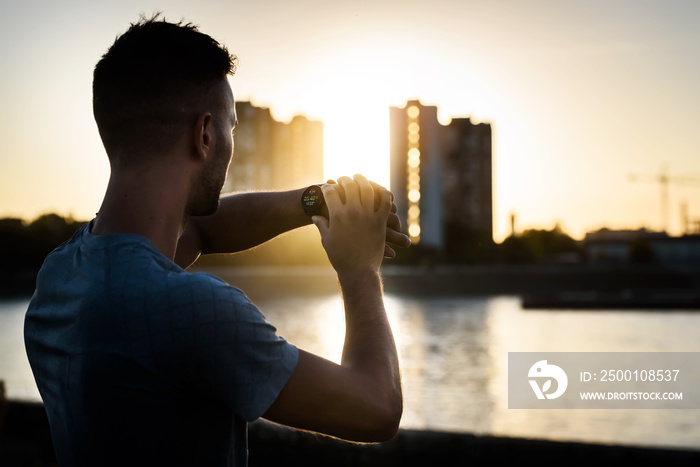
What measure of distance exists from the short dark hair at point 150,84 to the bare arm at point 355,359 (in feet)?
0.85

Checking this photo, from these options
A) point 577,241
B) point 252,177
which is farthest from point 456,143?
point 252,177

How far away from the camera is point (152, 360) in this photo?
2.80 ft

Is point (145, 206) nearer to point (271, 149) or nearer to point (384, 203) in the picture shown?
point (384, 203)

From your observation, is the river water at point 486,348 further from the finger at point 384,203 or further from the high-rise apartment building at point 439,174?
the high-rise apartment building at point 439,174

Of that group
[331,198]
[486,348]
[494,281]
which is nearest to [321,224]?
[331,198]

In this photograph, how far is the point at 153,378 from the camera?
869 mm

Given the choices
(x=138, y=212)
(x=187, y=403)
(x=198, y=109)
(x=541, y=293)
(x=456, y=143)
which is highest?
(x=456, y=143)

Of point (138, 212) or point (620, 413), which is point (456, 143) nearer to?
point (620, 413)

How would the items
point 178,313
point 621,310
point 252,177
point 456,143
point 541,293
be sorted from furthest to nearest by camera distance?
point 456,143 < point 252,177 < point 541,293 < point 621,310 < point 178,313

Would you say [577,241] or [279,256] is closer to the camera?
[279,256]

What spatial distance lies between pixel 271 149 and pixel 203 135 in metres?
62.3

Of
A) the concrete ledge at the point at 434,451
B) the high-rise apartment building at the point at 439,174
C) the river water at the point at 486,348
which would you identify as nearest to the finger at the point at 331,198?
the river water at the point at 486,348

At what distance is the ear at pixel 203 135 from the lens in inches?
Answer: 39.5

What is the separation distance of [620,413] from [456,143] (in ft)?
197
